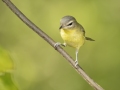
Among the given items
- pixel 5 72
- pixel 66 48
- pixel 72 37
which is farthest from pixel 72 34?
pixel 66 48

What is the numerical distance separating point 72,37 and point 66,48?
1.60 meters

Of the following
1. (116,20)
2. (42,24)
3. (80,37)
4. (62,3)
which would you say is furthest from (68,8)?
(80,37)

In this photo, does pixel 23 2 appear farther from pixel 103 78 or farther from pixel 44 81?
pixel 103 78

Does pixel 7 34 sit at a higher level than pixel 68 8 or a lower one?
higher

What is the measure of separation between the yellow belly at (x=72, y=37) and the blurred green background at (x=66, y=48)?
1465 mm

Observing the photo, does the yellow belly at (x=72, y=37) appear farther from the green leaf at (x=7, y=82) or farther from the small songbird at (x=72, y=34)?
the green leaf at (x=7, y=82)

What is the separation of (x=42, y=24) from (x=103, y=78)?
81cm

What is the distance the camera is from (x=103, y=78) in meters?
2.69

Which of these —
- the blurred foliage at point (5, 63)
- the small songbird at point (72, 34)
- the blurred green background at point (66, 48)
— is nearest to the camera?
the blurred foliage at point (5, 63)

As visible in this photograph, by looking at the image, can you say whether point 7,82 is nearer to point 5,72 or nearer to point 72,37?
point 5,72

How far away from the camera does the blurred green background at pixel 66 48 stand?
2682 mm

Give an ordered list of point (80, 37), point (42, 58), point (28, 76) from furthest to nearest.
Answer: point (42, 58) → point (28, 76) → point (80, 37)

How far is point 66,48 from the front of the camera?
279 centimetres

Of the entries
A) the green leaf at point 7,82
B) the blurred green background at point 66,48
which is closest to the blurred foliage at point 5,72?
the green leaf at point 7,82
